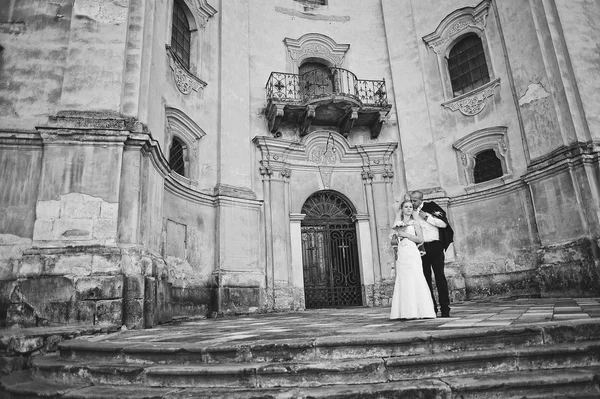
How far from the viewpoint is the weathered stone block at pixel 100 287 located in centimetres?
611

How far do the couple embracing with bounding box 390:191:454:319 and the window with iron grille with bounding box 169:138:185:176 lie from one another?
21.6 feet

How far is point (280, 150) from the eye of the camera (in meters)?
12.7

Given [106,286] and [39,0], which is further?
[39,0]

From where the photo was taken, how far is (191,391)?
2.71m

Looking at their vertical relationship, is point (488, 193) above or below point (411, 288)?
above

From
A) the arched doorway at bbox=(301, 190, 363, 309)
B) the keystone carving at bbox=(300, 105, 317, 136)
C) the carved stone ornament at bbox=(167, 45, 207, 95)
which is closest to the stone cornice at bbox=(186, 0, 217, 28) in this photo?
the carved stone ornament at bbox=(167, 45, 207, 95)

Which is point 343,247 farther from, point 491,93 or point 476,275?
point 491,93

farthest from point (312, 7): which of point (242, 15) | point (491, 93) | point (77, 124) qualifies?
point (77, 124)

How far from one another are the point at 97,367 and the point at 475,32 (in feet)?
46.4

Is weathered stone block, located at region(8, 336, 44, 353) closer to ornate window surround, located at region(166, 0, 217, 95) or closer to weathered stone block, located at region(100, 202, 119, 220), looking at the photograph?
weathered stone block, located at region(100, 202, 119, 220)

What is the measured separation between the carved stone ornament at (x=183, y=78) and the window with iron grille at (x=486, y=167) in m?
8.74

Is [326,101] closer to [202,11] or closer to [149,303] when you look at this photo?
[202,11]

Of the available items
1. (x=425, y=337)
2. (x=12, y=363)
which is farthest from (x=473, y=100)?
(x=12, y=363)

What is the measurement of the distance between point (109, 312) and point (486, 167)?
36.3 ft
